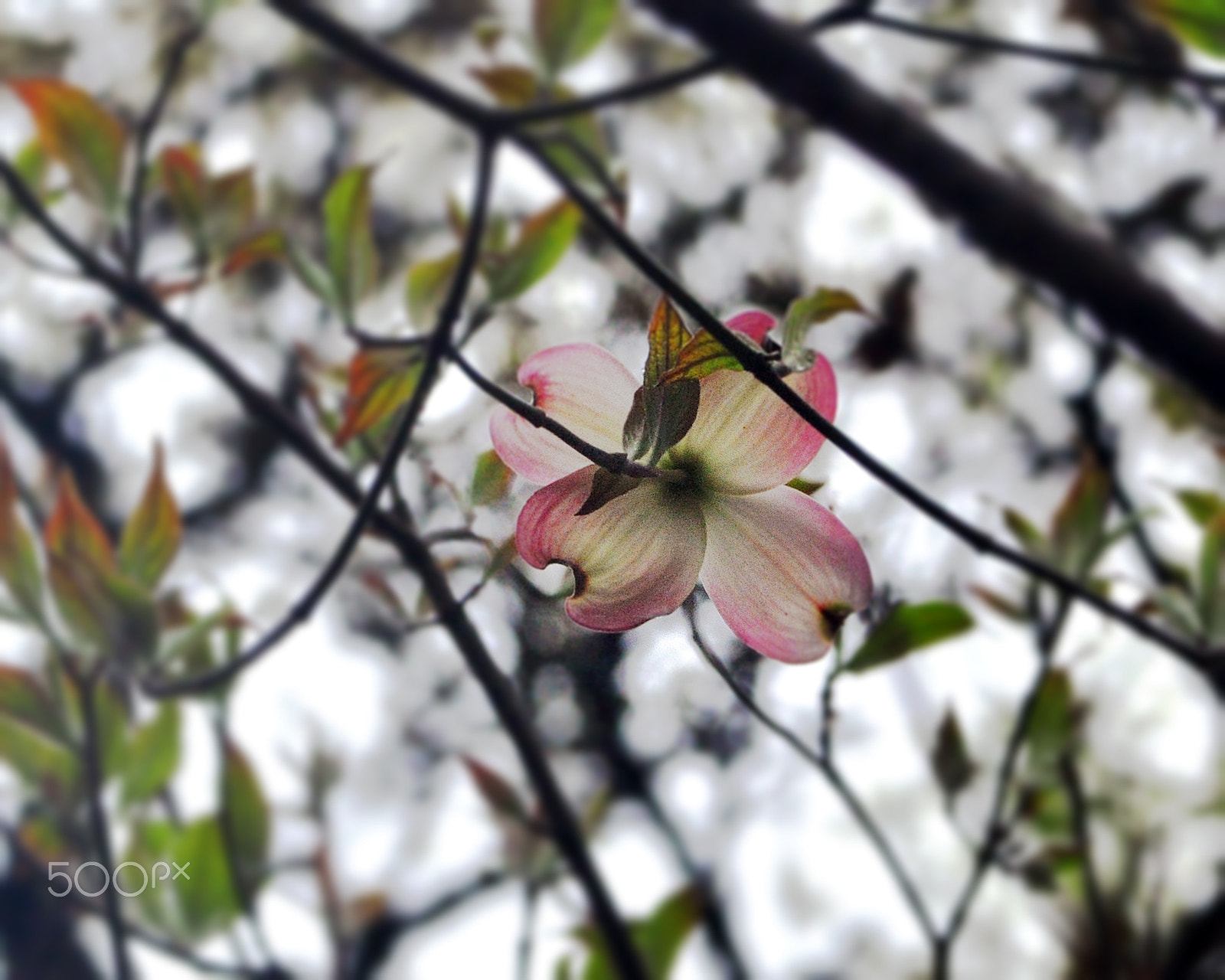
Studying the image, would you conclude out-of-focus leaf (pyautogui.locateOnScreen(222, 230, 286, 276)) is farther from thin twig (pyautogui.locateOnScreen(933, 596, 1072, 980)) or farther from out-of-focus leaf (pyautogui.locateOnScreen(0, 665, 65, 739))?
thin twig (pyautogui.locateOnScreen(933, 596, 1072, 980))

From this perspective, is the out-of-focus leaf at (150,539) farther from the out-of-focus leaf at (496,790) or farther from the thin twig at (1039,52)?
the thin twig at (1039,52)

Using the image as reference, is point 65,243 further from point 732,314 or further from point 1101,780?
point 1101,780

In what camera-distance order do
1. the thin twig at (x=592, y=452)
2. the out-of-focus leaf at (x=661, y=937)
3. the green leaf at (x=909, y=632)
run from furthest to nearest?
the out-of-focus leaf at (x=661, y=937) < the green leaf at (x=909, y=632) < the thin twig at (x=592, y=452)

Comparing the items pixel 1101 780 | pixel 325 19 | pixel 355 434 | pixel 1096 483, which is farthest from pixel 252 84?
pixel 1101 780

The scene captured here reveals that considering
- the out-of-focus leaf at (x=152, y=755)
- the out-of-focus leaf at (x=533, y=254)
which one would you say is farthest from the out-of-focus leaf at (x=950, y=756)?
the out-of-focus leaf at (x=152, y=755)

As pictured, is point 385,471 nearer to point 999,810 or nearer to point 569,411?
point 569,411

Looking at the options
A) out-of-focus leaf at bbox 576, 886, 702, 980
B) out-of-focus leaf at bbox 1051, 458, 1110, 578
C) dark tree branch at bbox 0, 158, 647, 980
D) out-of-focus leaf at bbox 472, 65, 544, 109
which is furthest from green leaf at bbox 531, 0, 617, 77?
out-of-focus leaf at bbox 576, 886, 702, 980

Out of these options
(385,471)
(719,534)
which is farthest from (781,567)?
(385,471)
